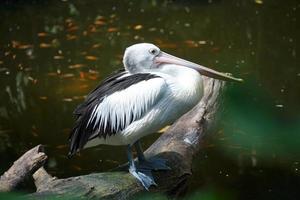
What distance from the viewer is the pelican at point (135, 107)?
250 cm

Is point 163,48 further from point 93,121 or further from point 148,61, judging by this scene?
point 93,121

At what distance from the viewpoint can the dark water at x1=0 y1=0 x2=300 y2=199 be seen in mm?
3748

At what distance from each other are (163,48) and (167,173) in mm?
4491

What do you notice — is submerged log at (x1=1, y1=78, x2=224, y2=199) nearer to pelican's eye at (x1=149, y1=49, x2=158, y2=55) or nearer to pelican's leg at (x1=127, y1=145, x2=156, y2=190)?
pelican's leg at (x1=127, y1=145, x2=156, y2=190)

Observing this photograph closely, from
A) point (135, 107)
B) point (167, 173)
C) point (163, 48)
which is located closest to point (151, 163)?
point (167, 173)

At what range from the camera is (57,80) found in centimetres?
614

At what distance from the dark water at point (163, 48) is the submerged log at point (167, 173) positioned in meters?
0.15

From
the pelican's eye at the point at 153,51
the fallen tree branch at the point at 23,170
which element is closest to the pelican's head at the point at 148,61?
the pelican's eye at the point at 153,51

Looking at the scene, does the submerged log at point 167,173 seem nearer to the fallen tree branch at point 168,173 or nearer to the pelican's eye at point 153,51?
the fallen tree branch at point 168,173

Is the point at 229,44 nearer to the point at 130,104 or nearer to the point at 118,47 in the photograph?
the point at 118,47

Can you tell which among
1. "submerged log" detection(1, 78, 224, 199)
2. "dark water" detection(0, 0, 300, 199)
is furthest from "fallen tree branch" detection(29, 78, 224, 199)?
"dark water" detection(0, 0, 300, 199)

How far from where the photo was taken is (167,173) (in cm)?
263

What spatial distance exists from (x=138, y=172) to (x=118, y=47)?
4788mm

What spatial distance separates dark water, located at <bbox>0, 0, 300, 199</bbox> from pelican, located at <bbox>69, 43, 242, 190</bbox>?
220mm
